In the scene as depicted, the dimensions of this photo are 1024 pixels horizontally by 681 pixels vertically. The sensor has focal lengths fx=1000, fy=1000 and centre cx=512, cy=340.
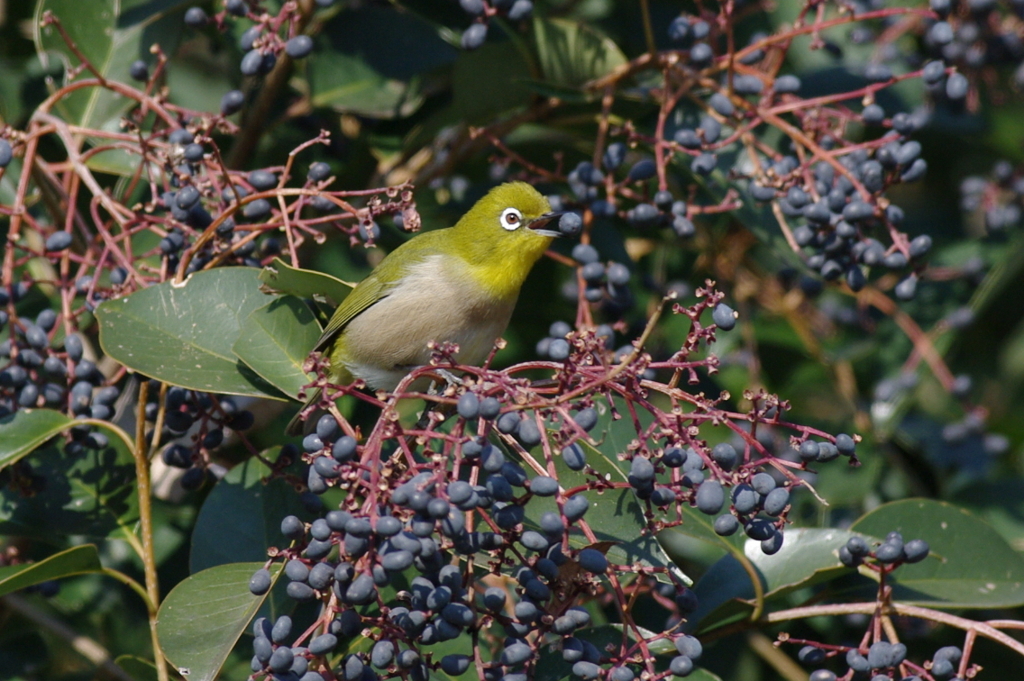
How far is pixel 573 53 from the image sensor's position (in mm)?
3553

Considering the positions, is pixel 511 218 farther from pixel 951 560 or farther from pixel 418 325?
pixel 951 560

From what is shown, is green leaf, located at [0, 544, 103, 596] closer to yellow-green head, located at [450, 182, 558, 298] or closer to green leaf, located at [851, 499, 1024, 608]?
yellow-green head, located at [450, 182, 558, 298]

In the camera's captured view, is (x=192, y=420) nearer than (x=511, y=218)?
Yes

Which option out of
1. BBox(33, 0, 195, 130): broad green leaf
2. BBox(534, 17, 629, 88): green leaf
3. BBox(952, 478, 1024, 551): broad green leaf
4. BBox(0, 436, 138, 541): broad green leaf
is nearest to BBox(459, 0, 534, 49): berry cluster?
BBox(534, 17, 629, 88): green leaf

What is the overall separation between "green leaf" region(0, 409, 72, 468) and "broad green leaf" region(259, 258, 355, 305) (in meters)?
0.69

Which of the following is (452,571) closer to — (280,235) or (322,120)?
(280,235)

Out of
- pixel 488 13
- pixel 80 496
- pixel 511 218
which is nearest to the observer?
pixel 80 496

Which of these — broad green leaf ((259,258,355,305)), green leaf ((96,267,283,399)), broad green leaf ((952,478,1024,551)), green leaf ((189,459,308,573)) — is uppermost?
broad green leaf ((259,258,355,305))

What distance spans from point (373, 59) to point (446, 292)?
1.01m

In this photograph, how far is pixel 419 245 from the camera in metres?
3.60

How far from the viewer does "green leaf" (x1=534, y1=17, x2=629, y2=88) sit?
11.6ft

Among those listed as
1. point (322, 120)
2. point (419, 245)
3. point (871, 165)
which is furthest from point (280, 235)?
point (871, 165)

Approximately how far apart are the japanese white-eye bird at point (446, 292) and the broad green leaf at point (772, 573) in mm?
1122

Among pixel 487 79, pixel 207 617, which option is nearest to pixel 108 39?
pixel 487 79
